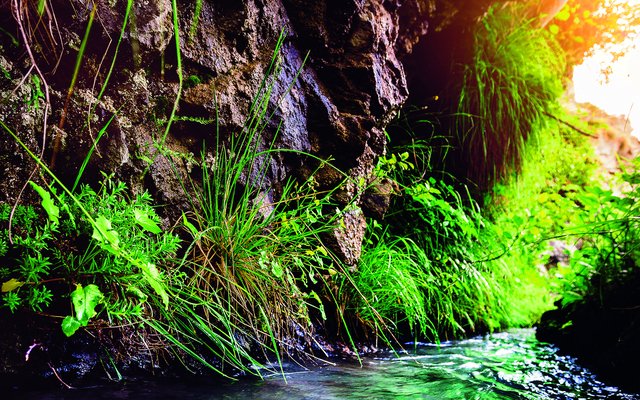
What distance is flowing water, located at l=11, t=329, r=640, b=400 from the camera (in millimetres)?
1521

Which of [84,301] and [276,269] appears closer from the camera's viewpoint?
[84,301]

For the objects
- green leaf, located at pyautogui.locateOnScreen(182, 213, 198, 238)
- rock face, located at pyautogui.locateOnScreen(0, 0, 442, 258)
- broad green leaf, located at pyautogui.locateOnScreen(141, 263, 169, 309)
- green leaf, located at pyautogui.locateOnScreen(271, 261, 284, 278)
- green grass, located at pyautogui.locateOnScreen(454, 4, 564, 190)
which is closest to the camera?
broad green leaf, located at pyautogui.locateOnScreen(141, 263, 169, 309)

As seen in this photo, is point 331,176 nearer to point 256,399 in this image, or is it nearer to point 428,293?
point 428,293

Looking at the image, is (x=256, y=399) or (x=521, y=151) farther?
(x=521, y=151)

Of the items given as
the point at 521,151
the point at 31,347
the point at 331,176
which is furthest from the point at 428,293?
the point at 31,347

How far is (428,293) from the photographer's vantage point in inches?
130

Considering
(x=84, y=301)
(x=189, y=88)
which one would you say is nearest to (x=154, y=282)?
(x=84, y=301)

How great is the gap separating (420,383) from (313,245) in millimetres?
996

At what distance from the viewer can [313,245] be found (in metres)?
2.59

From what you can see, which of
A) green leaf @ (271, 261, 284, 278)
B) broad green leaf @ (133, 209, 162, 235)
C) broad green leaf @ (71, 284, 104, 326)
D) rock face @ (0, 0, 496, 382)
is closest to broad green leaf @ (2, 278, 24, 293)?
broad green leaf @ (71, 284, 104, 326)

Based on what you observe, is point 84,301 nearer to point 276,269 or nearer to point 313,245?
point 276,269

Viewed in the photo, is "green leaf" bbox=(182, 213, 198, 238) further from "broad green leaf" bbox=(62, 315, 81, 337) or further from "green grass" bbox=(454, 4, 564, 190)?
"green grass" bbox=(454, 4, 564, 190)

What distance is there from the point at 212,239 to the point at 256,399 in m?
0.80

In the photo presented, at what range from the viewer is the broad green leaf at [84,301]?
138 cm
